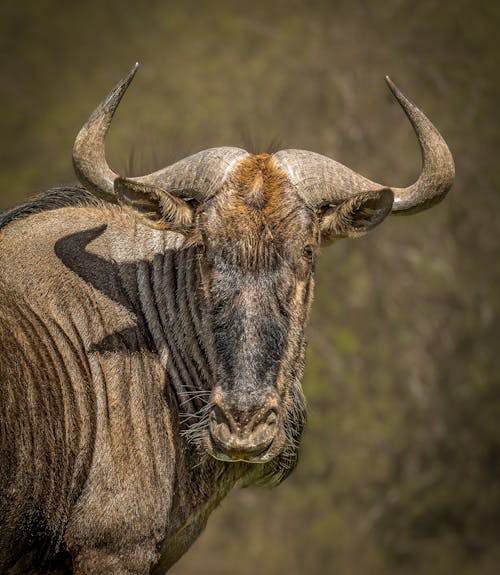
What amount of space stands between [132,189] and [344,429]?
758cm

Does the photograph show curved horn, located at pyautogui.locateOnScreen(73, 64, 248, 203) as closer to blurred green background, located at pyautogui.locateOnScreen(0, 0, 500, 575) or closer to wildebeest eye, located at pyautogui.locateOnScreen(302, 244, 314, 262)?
wildebeest eye, located at pyautogui.locateOnScreen(302, 244, 314, 262)

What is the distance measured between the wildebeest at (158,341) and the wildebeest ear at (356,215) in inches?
0.5

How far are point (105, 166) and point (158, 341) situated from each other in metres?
1.27

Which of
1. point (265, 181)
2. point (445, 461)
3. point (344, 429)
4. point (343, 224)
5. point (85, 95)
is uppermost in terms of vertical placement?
point (85, 95)

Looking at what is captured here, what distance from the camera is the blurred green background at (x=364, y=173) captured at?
40.4ft

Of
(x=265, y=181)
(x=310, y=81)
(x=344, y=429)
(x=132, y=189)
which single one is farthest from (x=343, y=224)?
(x=310, y=81)

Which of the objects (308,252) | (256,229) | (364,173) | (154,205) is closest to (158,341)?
(154,205)

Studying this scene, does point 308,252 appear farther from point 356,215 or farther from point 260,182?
point 260,182

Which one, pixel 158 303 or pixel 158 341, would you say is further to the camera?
pixel 158 303

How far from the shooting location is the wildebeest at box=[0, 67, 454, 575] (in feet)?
18.0

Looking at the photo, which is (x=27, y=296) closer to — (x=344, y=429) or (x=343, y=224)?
(x=343, y=224)

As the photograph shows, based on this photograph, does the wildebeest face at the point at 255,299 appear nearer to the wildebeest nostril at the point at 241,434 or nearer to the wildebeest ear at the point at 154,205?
the wildebeest nostril at the point at 241,434

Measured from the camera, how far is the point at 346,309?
512 inches

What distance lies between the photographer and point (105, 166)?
6.10 meters
